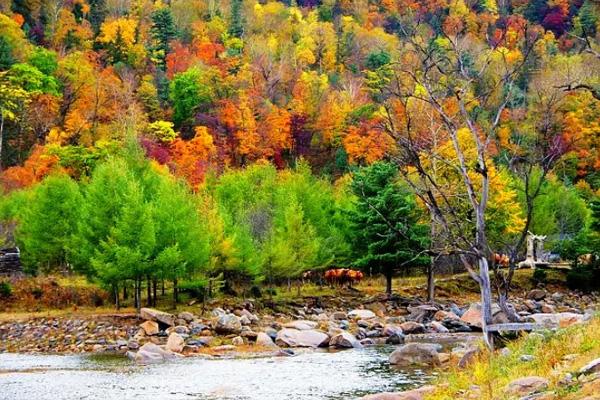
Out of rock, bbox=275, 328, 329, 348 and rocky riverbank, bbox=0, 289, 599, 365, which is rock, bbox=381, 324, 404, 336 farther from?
rock, bbox=275, 328, 329, 348

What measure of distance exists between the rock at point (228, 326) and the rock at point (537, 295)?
23453 millimetres

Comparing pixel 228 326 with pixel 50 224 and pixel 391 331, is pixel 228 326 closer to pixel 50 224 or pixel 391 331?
pixel 391 331

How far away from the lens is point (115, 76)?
109 meters

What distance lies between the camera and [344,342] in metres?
34.2

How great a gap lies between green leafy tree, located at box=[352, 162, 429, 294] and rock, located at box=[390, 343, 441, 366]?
20.3m

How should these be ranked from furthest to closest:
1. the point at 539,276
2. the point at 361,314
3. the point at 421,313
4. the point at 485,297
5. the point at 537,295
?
the point at 539,276, the point at 537,295, the point at 361,314, the point at 421,313, the point at 485,297

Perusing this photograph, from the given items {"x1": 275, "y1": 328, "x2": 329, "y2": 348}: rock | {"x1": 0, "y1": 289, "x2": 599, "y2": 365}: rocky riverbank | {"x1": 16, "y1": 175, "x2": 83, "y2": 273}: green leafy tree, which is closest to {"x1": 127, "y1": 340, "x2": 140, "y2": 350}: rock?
{"x1": 0, "y1": 289, "x2": 599, "y2": 365}: rocky riverbank

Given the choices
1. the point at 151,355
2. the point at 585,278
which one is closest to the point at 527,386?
the point at 151,355

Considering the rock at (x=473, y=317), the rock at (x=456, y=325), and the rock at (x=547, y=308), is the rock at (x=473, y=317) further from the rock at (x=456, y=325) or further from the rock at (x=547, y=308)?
the rock at (x=547, y=308)

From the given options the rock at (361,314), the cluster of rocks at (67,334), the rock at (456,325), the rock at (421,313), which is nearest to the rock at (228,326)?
the cluster of rocks at (67,334)

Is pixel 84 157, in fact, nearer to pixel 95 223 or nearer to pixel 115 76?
pixel 95 223

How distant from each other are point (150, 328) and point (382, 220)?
1824 centimetres

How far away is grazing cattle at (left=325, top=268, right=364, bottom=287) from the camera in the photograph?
177ft

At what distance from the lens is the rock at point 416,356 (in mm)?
27391
